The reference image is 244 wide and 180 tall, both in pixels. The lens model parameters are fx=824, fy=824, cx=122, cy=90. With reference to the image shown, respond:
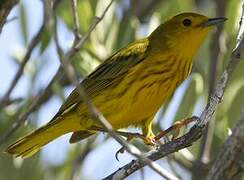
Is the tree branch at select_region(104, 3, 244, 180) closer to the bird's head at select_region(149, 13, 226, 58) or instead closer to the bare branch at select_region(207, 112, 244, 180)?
the bare branch at select_region(207, 112, 244, 180)

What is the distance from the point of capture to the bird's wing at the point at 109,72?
6289mm

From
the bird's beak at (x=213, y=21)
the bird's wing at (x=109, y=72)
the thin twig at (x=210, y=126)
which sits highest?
the bird's wing at (x=109, y=72)

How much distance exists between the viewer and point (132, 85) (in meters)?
6.13

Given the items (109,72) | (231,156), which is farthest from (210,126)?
(231,156)

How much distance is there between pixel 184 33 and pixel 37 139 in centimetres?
141

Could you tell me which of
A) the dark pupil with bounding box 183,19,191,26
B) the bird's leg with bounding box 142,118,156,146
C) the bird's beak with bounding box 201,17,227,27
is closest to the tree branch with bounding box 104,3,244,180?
the bird's leg with bounding box 142,118,156,146

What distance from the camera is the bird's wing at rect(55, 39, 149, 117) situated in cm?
629

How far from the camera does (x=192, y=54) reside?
250 inches

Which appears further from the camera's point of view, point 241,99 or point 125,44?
point 125,44

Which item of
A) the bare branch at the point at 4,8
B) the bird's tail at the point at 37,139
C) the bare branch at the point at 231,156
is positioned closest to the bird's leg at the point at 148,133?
the bird's tail at the point at 37,139

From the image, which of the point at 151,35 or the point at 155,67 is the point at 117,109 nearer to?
the point at 155,67

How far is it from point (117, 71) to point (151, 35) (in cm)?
61

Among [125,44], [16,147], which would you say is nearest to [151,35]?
[125,44]

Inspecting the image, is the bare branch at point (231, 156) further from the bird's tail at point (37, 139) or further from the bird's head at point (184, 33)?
the bird's tail at point (37, 139)
